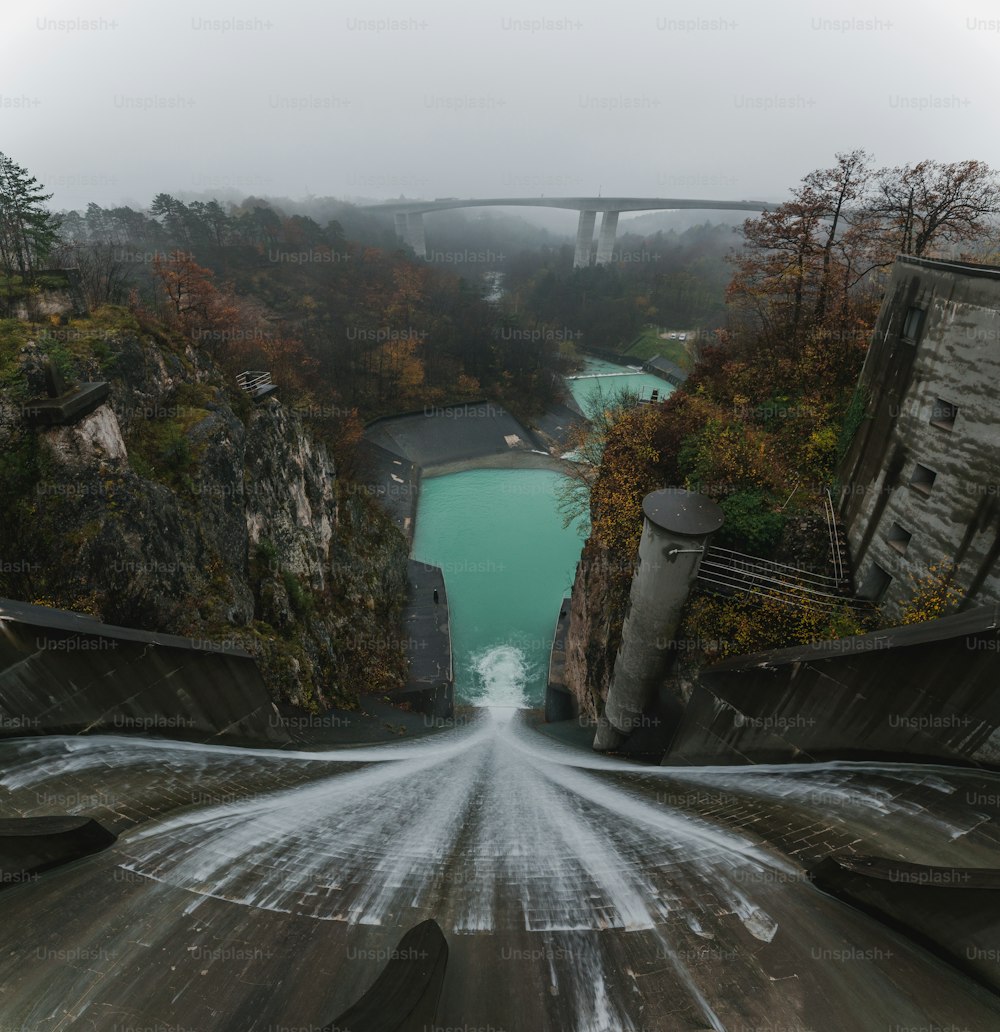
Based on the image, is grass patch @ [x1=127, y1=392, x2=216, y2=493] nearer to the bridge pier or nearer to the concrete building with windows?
the concrete building with windows

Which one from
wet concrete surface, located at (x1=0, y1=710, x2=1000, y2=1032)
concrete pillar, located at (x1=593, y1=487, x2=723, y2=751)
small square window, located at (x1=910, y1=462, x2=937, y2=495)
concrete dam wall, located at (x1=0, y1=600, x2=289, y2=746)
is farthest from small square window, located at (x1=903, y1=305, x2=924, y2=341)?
concrete dam wall, located at (x1=0, y1=600, x2=289, y2=746)

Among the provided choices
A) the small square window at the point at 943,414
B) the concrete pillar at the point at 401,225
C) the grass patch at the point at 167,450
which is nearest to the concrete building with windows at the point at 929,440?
the small square window at the point at 943,414

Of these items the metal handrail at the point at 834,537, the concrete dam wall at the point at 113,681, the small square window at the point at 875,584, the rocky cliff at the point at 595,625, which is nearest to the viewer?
the concrete dam wall at the point at 113,681

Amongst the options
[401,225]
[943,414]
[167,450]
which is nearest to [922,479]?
[943,414]

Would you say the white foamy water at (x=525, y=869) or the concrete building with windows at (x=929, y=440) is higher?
the concrete building with windows at (x=929, y=440)

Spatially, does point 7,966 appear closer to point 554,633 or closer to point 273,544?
point 273,544

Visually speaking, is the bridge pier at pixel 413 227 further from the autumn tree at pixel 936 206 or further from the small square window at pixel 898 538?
the small square window at pixel 898 538

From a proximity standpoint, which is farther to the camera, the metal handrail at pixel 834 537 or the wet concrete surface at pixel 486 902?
the metal handrail at pixel 834 537
